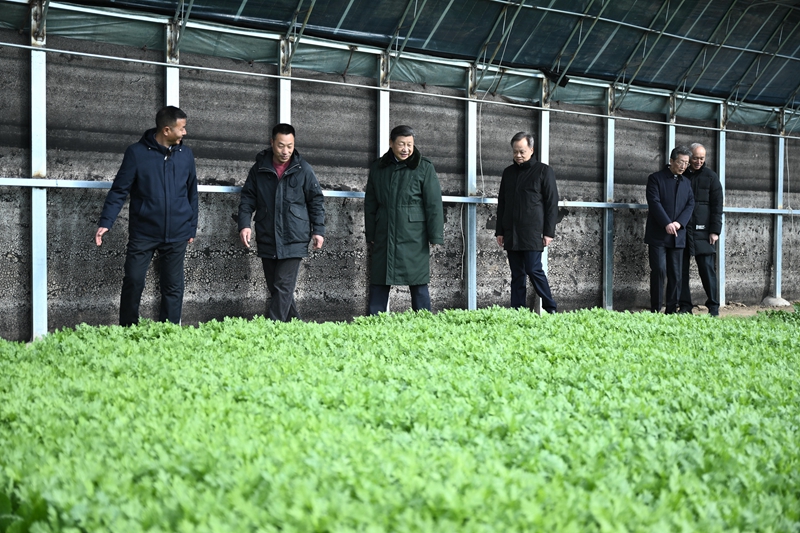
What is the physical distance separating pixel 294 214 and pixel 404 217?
948 mm

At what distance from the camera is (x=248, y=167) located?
7.28 metres

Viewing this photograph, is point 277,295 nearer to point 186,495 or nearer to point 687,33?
point 186,495

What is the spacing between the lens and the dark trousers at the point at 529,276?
307 inches

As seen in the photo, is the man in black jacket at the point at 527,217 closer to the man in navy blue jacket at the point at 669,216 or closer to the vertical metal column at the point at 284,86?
the man in navy blue jacket at the point at 669,216

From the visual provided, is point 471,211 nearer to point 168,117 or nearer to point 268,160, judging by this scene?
point 268,160

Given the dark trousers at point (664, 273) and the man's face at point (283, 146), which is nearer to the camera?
the man's face at point (283, 146)

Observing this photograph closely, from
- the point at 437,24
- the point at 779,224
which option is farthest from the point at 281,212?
the point at 779,224

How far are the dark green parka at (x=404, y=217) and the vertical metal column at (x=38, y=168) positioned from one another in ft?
8.63

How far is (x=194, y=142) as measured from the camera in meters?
7.02

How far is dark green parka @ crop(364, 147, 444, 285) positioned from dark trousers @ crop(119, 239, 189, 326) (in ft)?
5.30

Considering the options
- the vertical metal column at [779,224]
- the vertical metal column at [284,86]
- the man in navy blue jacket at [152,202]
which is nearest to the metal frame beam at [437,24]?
the vertical metal column at [284,86]

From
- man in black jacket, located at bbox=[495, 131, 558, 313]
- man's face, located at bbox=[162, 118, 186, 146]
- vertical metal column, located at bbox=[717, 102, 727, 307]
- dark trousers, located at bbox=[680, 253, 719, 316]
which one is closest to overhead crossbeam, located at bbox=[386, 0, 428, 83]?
man in black jacket, located at bbox=[495, 131, 558, 313]

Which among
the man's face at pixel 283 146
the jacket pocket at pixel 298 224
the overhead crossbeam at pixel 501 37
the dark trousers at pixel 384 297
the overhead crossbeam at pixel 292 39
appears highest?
the overhead crossbeam at pixel 501 37

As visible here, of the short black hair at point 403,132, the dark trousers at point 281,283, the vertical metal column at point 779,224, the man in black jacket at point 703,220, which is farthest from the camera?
the vertical metal column at point 779,224
